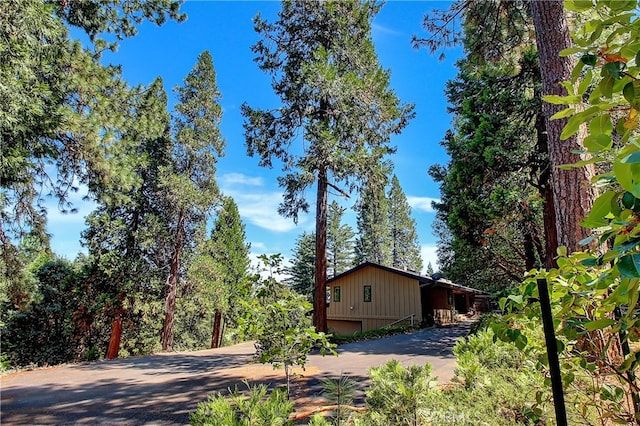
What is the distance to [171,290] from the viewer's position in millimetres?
14477

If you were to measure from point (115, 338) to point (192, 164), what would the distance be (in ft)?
27.1

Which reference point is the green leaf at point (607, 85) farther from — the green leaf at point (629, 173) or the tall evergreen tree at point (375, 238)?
the tall evergreen tree at point (375, 238)

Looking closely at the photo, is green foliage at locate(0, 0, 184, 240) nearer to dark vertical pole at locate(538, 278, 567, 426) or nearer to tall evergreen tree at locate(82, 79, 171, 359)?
dark vertical pole at locate(538, 278, 567, 426)

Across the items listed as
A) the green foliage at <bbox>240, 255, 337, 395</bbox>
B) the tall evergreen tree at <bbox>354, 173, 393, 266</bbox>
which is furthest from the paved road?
the tall evergreen tree at <bbox>354, 173, 393, 266</bbox>

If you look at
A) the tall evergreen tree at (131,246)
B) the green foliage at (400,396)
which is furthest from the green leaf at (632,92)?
the tall evergreen tree at (131,246)

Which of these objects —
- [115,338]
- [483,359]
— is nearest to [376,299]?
[115,338]

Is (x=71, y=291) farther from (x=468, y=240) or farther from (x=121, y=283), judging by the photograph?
(x=468, y=240)

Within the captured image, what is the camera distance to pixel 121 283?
45.1 ft

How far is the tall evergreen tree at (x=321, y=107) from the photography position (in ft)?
32.5

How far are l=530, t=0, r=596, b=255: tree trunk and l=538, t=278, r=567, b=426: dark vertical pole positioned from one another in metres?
2.96

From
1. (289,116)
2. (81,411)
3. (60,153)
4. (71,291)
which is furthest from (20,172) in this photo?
(71,291)

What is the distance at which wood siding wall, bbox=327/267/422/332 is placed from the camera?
1781cm

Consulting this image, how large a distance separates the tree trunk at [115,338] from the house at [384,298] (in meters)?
10.9

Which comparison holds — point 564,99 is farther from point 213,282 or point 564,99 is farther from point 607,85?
point 213,282
